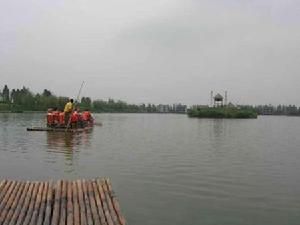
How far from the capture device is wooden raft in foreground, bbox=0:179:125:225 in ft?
25.6

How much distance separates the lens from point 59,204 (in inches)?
337

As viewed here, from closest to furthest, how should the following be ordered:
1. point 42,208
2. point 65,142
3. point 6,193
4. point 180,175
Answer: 1. point 42,208
2. point 6,193
3. point 180,175
4. point 65,142

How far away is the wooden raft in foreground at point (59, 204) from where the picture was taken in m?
7.80

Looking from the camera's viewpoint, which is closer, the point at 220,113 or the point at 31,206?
the point at 31,206

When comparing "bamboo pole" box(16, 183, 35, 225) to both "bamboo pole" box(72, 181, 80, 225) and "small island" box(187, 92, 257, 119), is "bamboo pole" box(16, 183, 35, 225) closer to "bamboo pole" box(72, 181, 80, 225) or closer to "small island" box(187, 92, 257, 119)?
"bamboo pole" box(72, 181, 80, 225)

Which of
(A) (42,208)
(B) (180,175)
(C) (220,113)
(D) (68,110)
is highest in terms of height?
(D) (68,110)

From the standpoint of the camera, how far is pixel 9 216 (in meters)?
7.92

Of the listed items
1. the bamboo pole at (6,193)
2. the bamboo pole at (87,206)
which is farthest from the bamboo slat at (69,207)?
the bamboo pole at (6,193)

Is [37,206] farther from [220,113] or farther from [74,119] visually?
[220,113]

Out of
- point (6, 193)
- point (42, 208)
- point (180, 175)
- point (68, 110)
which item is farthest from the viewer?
point (68, 110)

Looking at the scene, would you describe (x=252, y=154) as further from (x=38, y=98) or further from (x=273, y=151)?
(x=38, y=98)

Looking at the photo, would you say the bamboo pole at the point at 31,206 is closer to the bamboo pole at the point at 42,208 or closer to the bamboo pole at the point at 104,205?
the bamboo pole at the point at 42,208

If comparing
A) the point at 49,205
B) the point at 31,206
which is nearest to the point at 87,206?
the point at 49,205

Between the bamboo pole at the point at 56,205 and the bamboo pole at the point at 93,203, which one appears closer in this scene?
the bamboo pole at the point at 56,205
